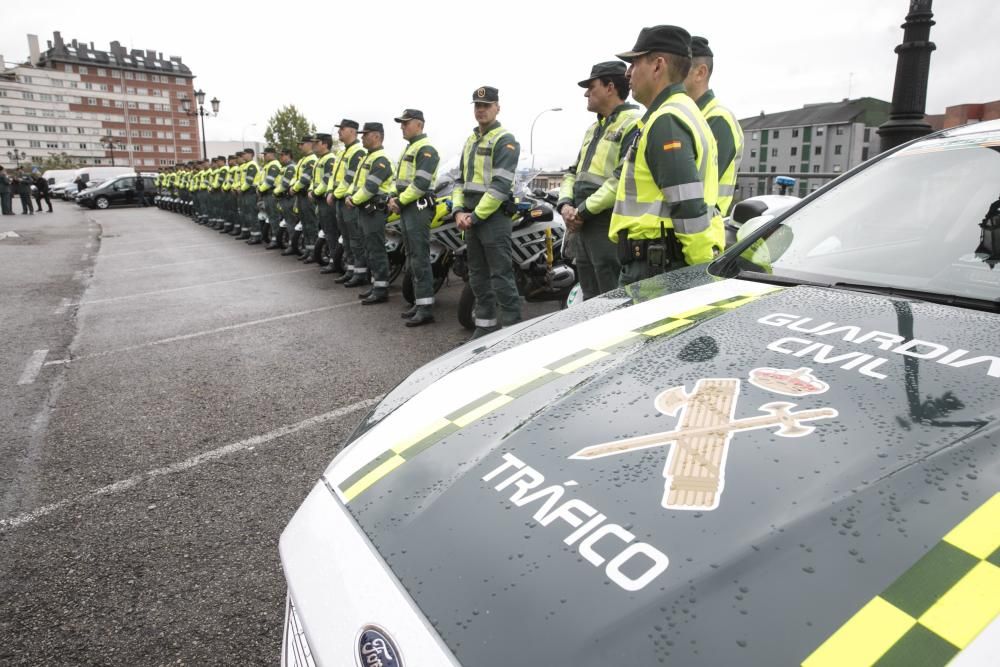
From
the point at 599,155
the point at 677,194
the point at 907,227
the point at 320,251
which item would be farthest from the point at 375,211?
the point at 907,227

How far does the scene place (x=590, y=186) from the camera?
4422 mm

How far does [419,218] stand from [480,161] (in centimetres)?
135

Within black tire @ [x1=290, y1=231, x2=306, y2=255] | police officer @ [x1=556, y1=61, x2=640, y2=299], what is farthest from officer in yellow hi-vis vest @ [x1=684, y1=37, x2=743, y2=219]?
black tire @ [x1=290, y1=231, x2=306, y2=255]

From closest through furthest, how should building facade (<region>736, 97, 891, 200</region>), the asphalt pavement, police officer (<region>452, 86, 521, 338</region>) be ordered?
1. the asphalt pavement
2. police officer (<region>452, 86, 521, 338</region>)
3. building facade (<region>736, 97, 891, 200</region>)

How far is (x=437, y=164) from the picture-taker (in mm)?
6816

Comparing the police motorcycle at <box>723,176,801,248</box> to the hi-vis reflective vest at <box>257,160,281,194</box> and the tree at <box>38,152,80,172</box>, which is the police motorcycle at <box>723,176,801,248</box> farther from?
the tree at <box>38,152,80,172</box>

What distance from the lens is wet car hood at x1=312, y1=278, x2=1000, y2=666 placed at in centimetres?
90

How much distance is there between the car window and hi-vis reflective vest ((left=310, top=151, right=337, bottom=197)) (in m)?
8.59

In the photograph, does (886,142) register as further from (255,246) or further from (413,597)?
(255,246)

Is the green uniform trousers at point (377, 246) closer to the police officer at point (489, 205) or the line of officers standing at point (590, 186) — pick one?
the line of officers standing at point (590, 186)

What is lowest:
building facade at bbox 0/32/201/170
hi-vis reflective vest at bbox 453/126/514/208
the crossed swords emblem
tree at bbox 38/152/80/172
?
the crossed swords emblem

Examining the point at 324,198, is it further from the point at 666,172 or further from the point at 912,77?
the point at 666,172

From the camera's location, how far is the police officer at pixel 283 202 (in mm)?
12453

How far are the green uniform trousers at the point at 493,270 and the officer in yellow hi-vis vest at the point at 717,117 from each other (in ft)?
6.21
